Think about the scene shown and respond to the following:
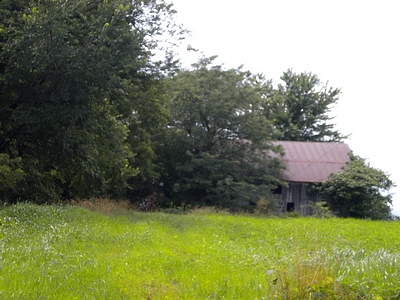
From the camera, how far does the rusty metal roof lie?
36.0m

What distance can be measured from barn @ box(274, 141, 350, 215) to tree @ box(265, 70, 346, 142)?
13.3 metres

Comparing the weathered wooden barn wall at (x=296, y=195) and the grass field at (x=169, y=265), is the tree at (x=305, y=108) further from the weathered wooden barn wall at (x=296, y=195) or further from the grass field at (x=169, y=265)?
the grass field at (x=169, y=265)

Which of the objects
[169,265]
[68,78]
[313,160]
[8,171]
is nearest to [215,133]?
[313,160]

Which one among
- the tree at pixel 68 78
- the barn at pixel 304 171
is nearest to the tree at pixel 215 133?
the barn at pixel 304 171

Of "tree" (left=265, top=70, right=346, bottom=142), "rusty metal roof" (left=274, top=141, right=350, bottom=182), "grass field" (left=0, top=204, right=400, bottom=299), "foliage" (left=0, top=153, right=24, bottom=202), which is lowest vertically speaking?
"grass field" (left=0, top=204, right=400, bottom=299)

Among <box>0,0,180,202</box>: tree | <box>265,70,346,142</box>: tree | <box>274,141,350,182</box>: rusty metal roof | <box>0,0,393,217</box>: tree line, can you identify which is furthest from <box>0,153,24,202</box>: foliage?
<box>265,70,346,142</box>: tree

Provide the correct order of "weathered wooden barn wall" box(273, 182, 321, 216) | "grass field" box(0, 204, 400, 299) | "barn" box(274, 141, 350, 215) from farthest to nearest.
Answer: "weathered wooden barn wall" box(273, 182, 321, 216) → "barn" box(274, 141, 350, 215) → "grass field" box(0, 204, 400, 299)

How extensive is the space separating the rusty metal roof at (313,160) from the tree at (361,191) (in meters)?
1.90

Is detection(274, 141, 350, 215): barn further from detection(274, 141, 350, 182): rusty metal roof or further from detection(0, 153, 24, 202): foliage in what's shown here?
detection(0, 153, 24, 202): foliage

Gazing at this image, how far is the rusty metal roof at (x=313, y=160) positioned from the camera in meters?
36.0

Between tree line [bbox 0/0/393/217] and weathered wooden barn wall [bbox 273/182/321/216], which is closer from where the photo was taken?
tree line [bbox 0/0/393/217]

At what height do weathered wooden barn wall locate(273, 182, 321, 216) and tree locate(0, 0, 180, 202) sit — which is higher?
tree locate(0, 0, 180, 202)

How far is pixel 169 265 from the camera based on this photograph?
881 centimetres

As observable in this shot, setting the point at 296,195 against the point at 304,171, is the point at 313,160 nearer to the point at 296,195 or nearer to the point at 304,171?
the point at 304,171
